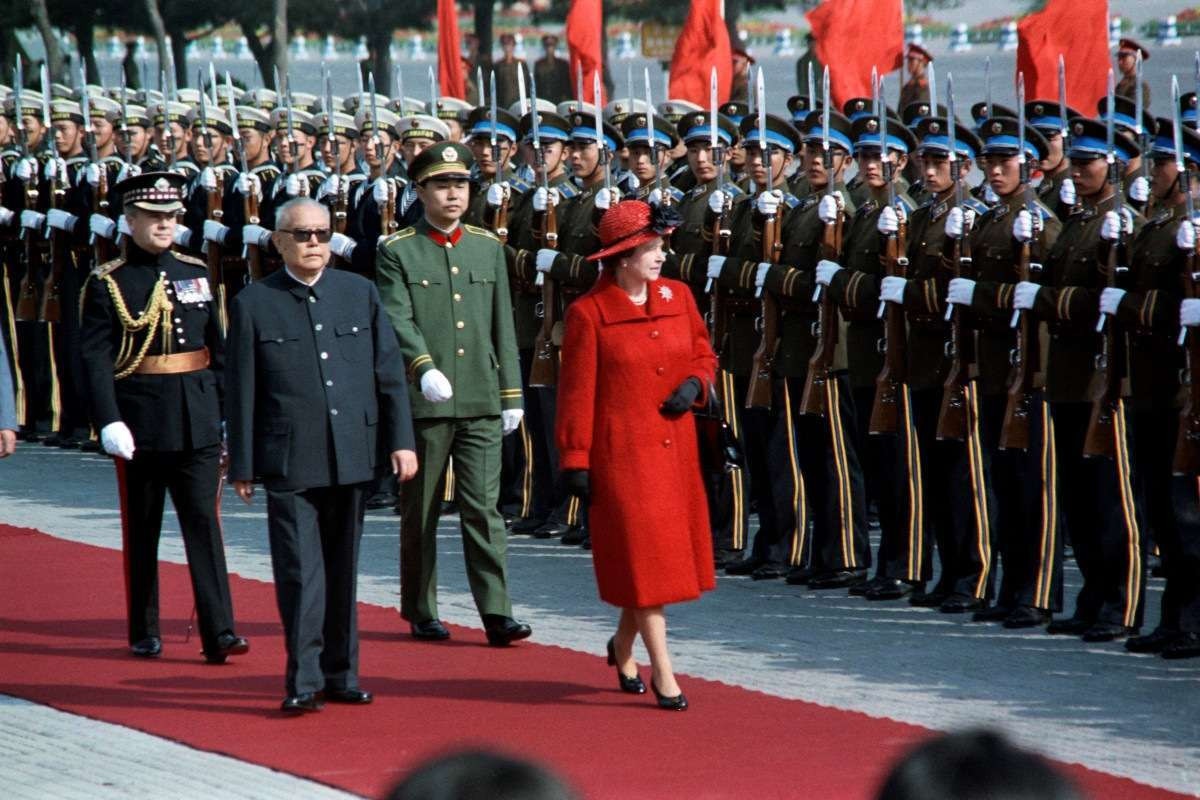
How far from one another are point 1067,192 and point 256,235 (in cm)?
549

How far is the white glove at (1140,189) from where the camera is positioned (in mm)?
8414

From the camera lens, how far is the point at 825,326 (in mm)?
9570

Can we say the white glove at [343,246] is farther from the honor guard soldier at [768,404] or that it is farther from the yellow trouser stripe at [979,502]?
the yellow trouser stripe at [979,502]

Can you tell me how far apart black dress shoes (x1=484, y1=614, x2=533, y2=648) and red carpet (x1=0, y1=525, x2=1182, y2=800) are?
0.29ft

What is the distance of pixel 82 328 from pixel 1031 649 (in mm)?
3677

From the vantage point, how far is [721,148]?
10375 mm

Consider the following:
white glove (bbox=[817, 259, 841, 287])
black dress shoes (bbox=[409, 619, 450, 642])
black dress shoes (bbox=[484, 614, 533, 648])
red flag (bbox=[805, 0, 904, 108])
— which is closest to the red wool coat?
black dress shoes (bbox=[484, 614, 533, 648])

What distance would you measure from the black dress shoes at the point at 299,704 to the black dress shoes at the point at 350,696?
15 centimetres

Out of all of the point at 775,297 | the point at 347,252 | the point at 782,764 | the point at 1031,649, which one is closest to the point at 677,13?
the point at 347,252

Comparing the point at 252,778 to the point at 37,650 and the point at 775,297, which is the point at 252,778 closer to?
the point at 37,650

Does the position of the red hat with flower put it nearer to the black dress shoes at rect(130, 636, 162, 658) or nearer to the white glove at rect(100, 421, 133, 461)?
the white glove at rect(100, 421, 133, 461)

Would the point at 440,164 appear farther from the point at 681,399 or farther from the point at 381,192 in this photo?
the point at 381,192

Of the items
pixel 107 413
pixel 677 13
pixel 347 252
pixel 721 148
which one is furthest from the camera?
pixel 677 13

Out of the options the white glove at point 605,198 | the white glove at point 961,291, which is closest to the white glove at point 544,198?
the white glove at point 605,198
